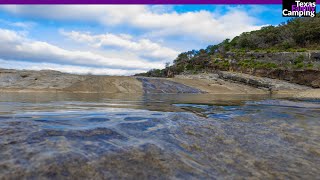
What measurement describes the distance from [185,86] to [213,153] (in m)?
20.3

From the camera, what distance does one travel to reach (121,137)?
3812 mm

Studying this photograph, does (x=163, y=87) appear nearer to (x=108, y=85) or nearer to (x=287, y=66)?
(x=108, y=85)

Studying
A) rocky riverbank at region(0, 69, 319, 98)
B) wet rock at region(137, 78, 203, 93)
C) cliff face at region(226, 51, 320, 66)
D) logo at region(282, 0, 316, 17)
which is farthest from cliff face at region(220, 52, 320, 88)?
wet rock at region(137, 78, 203, 93)

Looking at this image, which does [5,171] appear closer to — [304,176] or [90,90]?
[304,176]

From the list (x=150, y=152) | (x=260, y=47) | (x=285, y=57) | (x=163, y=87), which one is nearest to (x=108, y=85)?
(x=163, y=87)

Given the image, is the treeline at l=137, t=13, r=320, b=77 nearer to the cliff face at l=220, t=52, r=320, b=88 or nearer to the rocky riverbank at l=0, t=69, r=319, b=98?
the cliff face at l=220, t=52, r=320, b=88

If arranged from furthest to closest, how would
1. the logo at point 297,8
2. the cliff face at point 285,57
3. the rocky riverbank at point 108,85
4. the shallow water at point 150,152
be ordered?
the cliff face at point 285,57
the logo at point 297,8
the rocky riverbank at point 108,85
the shallow water at point 150,152

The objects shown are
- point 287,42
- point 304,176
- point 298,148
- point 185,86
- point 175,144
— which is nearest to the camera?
point 304,176

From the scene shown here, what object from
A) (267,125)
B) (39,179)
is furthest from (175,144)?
(267,125)

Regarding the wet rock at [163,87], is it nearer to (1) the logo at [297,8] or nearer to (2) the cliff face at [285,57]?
(1) the logo at [297,8]

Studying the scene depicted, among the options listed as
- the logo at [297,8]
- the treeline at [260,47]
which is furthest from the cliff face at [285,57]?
the logo at [297,8]

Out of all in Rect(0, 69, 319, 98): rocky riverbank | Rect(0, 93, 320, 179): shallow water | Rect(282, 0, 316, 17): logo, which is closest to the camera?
Rect(0, 93, 320, 179): shallow water

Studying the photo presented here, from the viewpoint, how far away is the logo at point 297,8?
2602 centimetres

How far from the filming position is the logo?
26016mm
